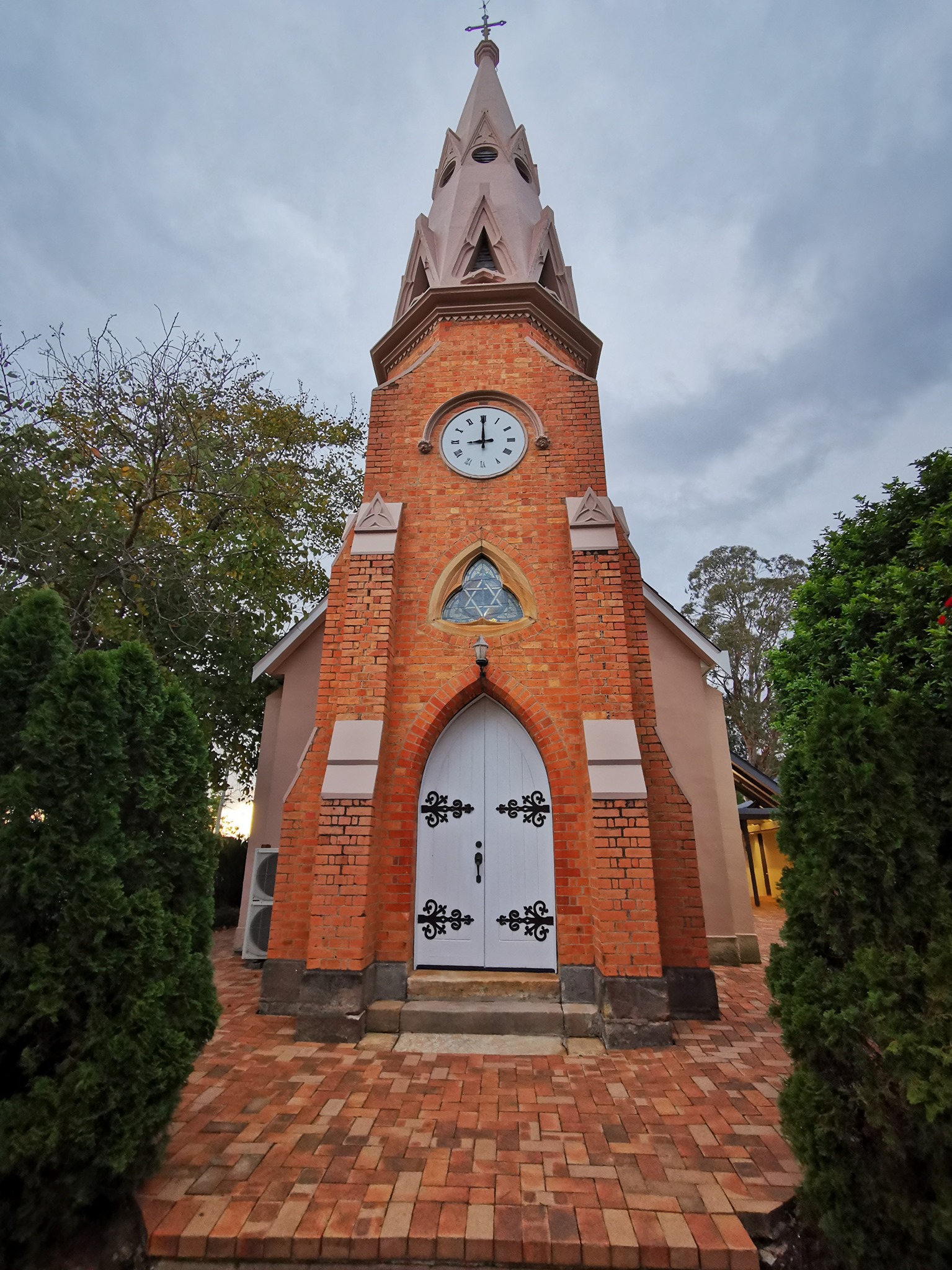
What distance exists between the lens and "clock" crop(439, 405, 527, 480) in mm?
7078

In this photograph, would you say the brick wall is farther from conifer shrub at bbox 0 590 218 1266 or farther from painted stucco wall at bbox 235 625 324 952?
painted stucco wall at bbox 235 625 324 952

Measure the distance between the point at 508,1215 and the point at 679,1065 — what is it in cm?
234

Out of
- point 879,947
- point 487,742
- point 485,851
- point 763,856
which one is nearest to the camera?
point 879,947

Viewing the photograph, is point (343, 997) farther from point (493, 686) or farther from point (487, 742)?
point (493, 686)

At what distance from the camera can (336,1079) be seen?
13.7 feet

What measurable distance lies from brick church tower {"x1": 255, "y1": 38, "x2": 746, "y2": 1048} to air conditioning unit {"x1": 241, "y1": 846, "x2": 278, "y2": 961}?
184 cm

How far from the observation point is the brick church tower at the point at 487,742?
530 cm

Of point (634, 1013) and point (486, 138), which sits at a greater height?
point (486, 138)

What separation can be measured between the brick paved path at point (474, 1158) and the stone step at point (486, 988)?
75cm

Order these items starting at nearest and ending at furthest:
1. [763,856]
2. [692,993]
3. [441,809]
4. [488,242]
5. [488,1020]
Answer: [488,1020]
[692,993]
[441,809]
[488,242]
[763,856]

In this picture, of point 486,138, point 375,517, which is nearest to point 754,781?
point 375,517

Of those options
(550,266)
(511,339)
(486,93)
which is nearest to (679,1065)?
(511,339)

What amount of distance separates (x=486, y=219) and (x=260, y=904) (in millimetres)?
10305

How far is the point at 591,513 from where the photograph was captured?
253 inches
